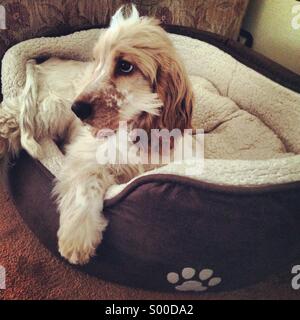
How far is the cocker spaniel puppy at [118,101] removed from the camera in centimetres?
114

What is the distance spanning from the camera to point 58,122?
1.44 meters

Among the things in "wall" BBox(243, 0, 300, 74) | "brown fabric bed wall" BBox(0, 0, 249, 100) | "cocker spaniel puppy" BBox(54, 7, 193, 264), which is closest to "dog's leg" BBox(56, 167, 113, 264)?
"cocker spaniel puppy" BBox(54, 7, 193, 264)

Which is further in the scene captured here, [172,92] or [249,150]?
[249,150]

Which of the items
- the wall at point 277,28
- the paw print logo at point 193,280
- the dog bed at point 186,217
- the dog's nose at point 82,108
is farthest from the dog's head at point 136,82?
the wall at point 277,28

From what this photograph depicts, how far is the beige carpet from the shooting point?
1364mm

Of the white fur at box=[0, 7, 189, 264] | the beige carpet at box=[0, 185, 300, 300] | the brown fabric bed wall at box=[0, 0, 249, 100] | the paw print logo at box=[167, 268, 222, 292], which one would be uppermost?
the brown fabric bed wall at box=[0, 0, 249, 100]

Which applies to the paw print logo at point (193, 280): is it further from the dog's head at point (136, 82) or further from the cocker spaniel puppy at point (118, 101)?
the dog's head at point (136, 82)

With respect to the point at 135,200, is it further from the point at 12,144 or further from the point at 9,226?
the point at 9,226

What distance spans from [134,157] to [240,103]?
2.61 ft

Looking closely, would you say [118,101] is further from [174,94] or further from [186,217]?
[186,217]

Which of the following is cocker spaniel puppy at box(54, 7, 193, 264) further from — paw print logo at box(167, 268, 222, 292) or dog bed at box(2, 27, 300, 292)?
paw print logo at box(167, 268, 222, 292)

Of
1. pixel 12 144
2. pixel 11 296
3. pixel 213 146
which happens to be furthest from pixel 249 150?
pixel 11 296

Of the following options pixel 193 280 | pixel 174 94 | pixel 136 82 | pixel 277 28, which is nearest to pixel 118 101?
pixel 136 82

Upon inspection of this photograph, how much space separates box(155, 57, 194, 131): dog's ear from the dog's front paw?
1.24 feet
